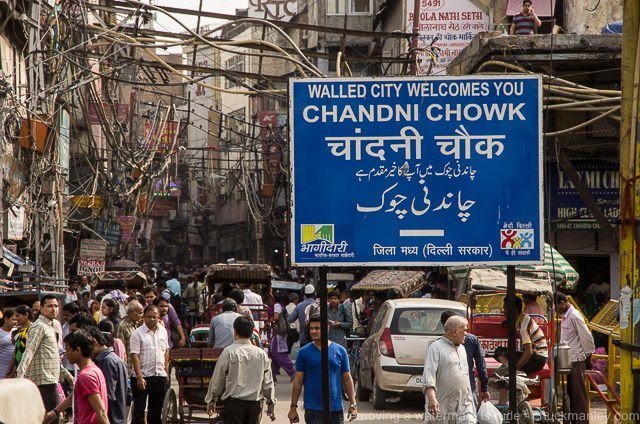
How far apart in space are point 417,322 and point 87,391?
352 inches

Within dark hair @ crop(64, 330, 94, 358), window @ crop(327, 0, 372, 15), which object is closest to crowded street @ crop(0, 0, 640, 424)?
dark hair @ crop(64, 330, 94, 358)

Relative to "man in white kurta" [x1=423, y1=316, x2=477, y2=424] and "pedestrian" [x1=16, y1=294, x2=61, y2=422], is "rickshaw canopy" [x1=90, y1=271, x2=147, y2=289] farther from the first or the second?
"man in white kurta" [x1=423, y1=316, x2=477, y2=424]

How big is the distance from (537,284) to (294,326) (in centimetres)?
828

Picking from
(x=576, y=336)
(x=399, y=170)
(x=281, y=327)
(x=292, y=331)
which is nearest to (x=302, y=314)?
(x=281, y=327)

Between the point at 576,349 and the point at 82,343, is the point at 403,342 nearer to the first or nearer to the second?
the point at 576,349

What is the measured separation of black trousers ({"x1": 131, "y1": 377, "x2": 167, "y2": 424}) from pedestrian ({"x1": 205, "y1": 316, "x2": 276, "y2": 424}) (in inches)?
96.9

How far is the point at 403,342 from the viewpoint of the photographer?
16625mm

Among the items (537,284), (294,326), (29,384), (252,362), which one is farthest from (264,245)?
(29,384)

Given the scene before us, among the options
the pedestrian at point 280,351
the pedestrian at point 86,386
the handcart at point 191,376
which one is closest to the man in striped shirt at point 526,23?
the pedestrian at point 280,351

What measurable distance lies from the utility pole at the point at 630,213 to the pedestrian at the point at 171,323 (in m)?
9.79

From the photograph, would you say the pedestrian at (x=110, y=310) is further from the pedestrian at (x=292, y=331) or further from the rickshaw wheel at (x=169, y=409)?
the pedestrian at (x=292, y=331)

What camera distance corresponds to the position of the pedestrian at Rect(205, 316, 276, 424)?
10484 mm

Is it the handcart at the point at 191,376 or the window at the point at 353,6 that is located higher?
the window at the point at 353,6

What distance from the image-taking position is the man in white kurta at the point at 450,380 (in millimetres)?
9438
